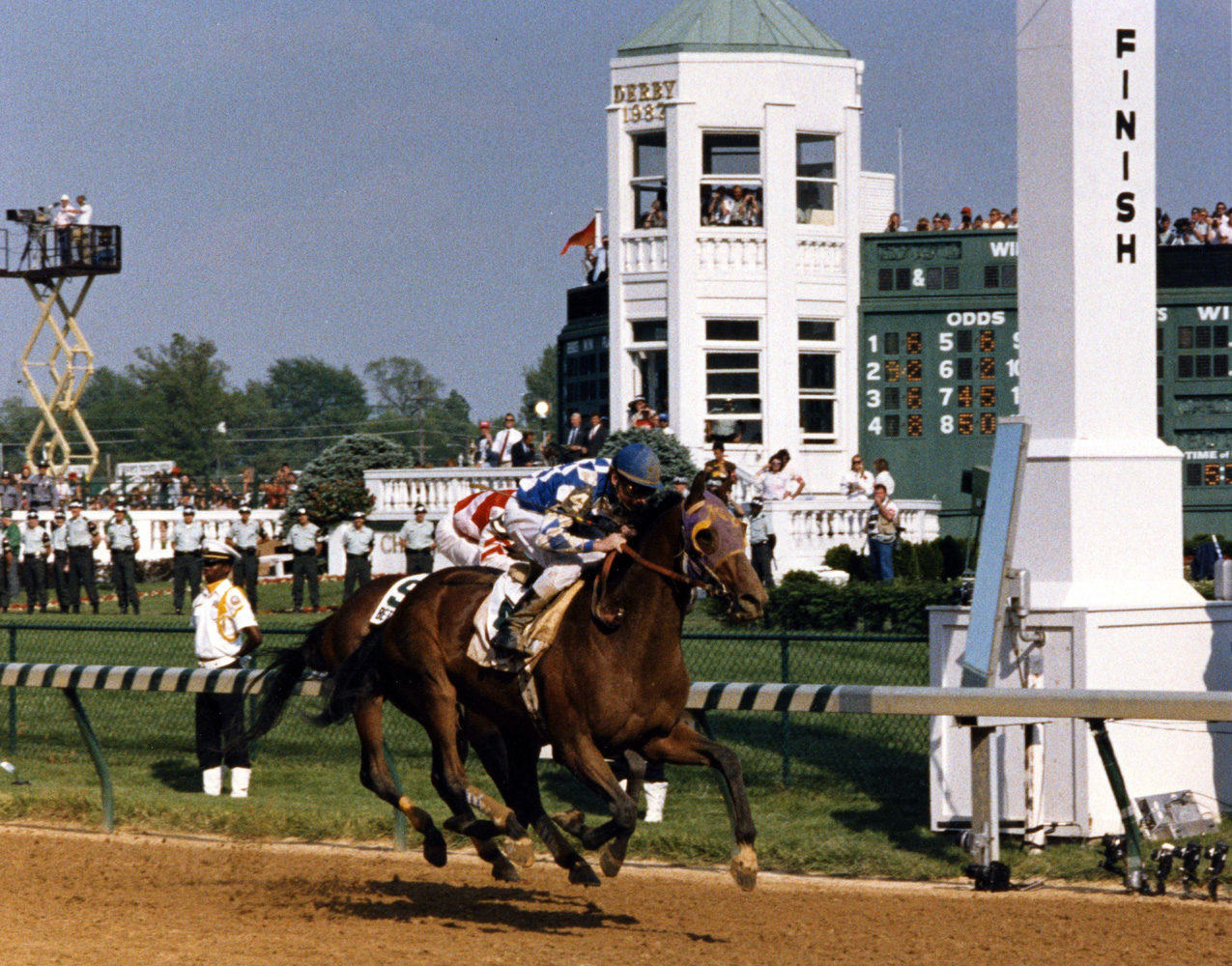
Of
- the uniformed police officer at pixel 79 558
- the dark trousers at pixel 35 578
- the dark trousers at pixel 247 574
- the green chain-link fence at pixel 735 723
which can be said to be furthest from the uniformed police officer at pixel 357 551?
the green chain-link fence at pixel 735 723

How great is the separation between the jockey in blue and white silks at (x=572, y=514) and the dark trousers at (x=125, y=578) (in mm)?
13454

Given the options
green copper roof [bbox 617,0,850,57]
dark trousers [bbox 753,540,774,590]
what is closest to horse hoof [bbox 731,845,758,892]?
dark trousers [bbox 753,540,774,590]

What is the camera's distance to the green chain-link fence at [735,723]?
984cm

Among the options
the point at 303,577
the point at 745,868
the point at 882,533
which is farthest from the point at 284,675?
the point at 303,577

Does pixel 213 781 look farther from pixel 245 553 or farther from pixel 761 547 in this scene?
pixel 245 553

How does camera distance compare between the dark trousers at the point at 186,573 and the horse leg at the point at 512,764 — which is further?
the dark trousers at the point at 186,573

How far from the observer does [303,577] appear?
20.0 m

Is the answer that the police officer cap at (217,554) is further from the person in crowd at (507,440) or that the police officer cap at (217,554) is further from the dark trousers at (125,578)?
the person in crowd at (507,440)

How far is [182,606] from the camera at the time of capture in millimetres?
19719

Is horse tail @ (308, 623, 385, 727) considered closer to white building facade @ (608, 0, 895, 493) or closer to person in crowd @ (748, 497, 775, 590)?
person in crowd @ (748, 497, 775, 590)

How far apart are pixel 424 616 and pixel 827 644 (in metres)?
5.92

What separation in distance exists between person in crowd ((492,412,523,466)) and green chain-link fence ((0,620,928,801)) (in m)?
7.68

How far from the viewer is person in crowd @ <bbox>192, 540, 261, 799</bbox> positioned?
1010 cm

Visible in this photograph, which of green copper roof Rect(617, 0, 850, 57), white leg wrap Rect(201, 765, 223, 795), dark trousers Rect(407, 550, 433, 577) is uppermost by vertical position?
green copper roof Rect(617, 0, 850, 57)
